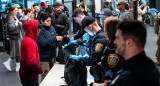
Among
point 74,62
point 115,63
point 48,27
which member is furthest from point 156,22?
point 115,63

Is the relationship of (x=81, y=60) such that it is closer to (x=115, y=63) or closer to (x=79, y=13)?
(x=115, y=63)

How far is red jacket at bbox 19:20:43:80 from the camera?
15.1ft

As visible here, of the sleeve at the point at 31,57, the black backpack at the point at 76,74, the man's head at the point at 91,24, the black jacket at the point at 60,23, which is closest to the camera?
the man's head at the point at 91,24

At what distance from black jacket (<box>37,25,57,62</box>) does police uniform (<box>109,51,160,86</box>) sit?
147 inches

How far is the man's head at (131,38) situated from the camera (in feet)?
7.02

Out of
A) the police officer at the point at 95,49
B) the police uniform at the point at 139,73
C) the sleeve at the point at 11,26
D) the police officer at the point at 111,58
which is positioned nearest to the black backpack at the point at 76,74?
the police officer at the point at 95,49

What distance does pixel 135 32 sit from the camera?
7.08 feet

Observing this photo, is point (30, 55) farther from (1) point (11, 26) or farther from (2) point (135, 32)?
(1) point (11, 26)

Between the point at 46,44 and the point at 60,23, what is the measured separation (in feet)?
11.4

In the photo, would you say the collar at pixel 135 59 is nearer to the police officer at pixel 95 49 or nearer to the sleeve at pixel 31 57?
the police officer at pixel 95 49

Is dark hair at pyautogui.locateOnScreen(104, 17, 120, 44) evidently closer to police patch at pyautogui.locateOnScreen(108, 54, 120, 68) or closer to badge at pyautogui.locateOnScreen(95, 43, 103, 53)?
police patch at pyautogui.locateOnScreen(108, 54, 120, 68)

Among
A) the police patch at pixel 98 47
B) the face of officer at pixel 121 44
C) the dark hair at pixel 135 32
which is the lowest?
the police patch at pixel 98 47

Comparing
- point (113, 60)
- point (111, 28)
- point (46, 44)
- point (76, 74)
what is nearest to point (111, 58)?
point (113, 60)

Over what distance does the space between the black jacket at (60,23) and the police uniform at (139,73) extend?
23.1 ft
